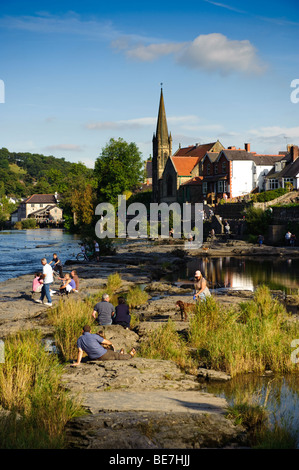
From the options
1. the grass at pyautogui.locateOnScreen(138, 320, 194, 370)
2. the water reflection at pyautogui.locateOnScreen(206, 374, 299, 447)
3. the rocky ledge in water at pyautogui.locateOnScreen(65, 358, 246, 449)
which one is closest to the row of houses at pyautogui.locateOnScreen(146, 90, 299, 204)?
the grass at pyautogui.locateOnScreen(138, 320, 194, 370)

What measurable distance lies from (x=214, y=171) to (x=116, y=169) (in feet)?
84.6

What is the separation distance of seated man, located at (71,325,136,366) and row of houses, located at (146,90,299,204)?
167ft

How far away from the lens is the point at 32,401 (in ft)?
26.6

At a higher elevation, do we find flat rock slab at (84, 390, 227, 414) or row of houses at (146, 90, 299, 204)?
row of houses at (146, 90, 299, 204)

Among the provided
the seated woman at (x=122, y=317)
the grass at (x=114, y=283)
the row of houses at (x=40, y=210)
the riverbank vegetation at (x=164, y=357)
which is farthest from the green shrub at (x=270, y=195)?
the row of houses at (x=40, y=210)

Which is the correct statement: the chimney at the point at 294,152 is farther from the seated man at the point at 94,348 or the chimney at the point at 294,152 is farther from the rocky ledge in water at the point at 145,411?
the rocky ledge in water at the point at 145,411

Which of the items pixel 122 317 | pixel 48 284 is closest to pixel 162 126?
pixel 48 284

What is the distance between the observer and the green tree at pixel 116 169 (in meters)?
95.9

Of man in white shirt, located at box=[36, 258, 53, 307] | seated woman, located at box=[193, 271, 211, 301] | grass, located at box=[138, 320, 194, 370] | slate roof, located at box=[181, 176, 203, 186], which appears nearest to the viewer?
grass, located at box=[138, 320, 194, 370]

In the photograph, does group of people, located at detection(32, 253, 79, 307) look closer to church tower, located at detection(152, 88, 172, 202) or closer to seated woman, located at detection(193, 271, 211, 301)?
seated woman, located at detection(193, 271, 211, 301)

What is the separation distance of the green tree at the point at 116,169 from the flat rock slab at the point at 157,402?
85.6 meters

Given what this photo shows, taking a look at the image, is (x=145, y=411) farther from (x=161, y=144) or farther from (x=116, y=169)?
(x=161, y=144)

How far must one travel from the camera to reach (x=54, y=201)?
527ft

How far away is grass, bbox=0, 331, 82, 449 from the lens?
269 inches
